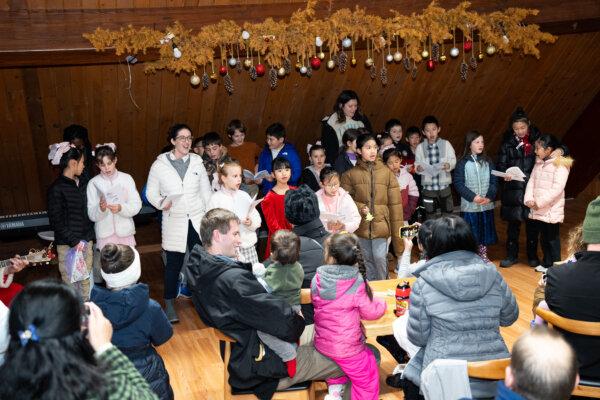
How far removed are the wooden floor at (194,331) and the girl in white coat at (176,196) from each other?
1.11 ft

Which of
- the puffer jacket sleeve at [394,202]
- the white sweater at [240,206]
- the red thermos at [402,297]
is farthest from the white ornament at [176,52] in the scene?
the red thermos at [402,297]

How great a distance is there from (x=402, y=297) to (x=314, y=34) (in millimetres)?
3096

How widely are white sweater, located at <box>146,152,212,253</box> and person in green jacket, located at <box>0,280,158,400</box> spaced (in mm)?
3417

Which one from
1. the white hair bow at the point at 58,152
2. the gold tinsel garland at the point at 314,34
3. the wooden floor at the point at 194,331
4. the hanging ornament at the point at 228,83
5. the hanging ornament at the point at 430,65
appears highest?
the gold tinsel garland at the point at 314,34

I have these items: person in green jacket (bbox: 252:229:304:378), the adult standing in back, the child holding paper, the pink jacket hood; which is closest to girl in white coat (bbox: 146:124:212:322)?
the child holding paper

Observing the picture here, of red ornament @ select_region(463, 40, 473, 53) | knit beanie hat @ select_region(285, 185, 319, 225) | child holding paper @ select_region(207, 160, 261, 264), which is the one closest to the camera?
knit beanie hat @ select_region(285, 185, 319, 225)

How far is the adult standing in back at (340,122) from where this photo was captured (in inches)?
252

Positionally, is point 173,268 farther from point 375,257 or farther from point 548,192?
point 548,192

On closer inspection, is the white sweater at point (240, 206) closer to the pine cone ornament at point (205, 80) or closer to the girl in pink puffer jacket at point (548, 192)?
the pine cone ornament at point (205, 80)

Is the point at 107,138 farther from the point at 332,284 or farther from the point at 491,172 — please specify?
the point at 332,284

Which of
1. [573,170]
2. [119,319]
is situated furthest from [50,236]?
[573,170]

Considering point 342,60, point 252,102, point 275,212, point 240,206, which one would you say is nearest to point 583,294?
point 275,212

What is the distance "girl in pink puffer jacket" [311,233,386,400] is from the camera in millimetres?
3350

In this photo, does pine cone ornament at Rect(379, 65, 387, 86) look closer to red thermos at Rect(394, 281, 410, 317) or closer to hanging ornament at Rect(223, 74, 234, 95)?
hanging ornament at Rect(223, 74, 234, 95)
